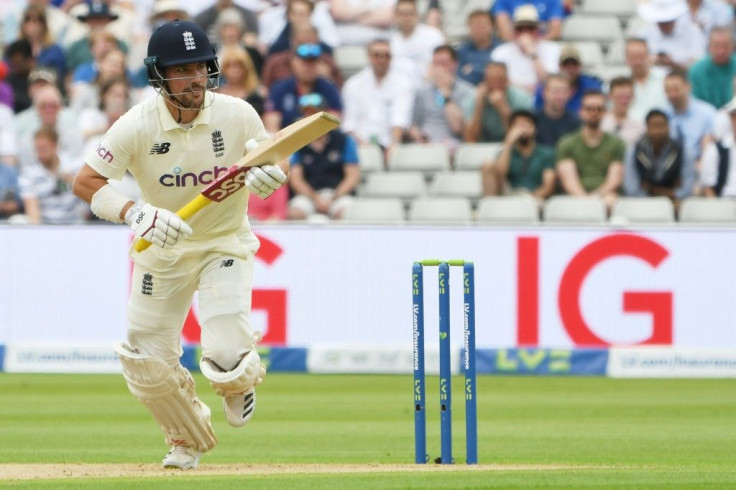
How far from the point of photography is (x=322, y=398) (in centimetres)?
993

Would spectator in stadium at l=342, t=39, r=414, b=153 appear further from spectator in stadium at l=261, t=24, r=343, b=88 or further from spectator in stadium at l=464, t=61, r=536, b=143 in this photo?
spectator in stadium at l=464, t=61, r=536, b=143

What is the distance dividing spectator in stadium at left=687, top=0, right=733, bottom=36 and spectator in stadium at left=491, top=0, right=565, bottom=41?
48.0 inches

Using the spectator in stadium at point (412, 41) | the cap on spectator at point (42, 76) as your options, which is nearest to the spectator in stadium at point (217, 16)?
the spectator in stadium at point (412, 41)

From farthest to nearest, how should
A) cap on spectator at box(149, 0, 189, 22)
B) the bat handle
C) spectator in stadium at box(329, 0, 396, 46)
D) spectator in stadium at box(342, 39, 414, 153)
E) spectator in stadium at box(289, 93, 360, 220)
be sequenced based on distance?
1. spectator in stadium at box(329, 0, 396, 46)
2. cap on spectator at box(149, 0, 189, 22)
3. spectator in stadium at box(342, 39, 414, 153)
4. spectator in stadium at box(289, 93, 360, 220)
5. the bat handle

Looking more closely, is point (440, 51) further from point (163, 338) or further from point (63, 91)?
point (163, 338)

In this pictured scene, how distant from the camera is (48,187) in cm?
1269

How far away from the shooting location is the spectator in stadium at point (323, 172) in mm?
12484

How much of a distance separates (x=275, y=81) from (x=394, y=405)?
5.07 m

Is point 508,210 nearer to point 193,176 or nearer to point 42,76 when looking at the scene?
point 42,76

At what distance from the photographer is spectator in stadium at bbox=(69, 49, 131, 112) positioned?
44.7ft

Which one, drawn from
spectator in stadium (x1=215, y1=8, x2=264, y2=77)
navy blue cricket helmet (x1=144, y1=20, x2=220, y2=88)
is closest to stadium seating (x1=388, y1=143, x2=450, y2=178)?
spectator in stadium (x1=215, y1=8, x2=264, y2=77)

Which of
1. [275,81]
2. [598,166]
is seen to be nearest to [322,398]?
[598,166]

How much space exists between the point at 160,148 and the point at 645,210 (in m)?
6.37

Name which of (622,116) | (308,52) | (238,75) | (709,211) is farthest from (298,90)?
(709,211)
